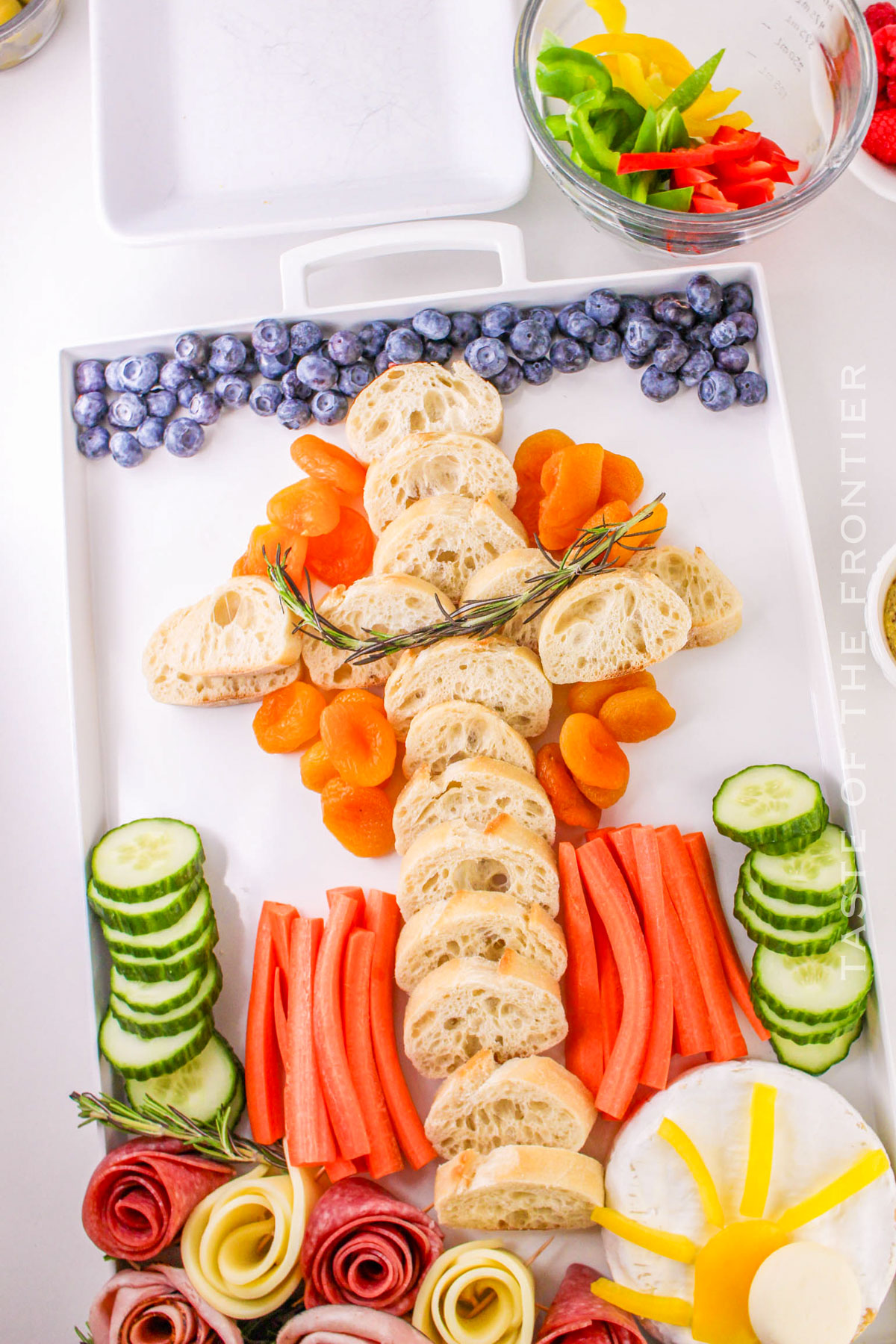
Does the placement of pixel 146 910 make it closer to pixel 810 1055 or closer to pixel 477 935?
pixel 477 935

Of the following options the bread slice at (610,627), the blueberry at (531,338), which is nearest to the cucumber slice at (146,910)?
the bread slice at (610,627)

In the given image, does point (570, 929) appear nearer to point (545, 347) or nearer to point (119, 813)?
point (119, 813)

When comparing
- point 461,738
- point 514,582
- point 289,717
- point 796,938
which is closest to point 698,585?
point 514,582

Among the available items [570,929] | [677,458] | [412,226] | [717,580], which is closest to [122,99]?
[412,226]

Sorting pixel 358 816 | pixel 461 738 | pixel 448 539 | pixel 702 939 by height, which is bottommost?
pixel 702 939

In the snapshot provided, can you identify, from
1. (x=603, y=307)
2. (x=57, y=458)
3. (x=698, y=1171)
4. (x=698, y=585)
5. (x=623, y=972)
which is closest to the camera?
(x=698, y=1171)
